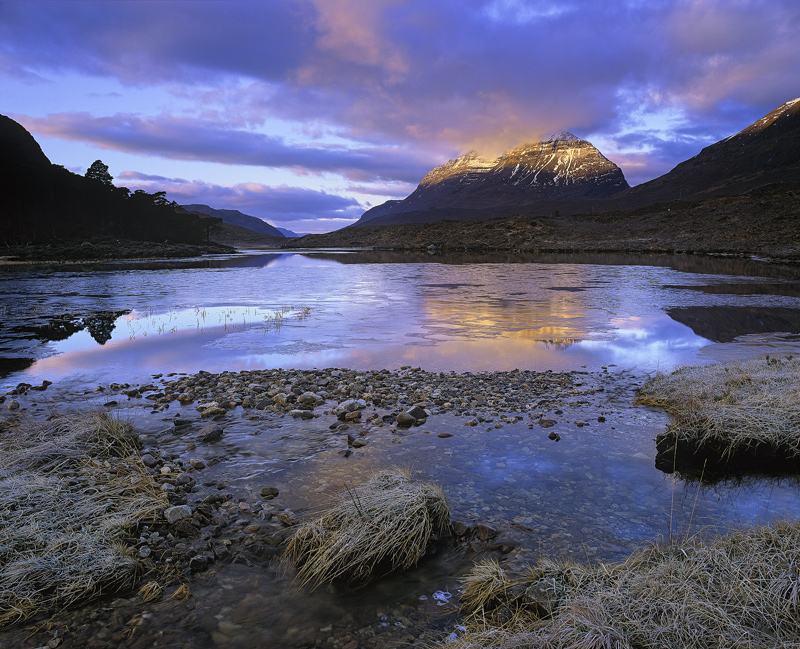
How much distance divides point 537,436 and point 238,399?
16.9 feet

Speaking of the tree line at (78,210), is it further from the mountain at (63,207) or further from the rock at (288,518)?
→ the rock at (288,518)

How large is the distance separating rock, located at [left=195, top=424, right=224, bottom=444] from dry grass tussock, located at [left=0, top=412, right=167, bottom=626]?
2.74 ft

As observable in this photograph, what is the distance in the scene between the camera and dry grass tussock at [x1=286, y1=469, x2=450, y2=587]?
417cm

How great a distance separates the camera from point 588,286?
91.7 feet

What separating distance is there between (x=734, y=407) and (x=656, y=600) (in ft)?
16.1

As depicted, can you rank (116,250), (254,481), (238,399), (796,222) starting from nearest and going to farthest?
(254,481), (238,399), (796,222), (116,250)

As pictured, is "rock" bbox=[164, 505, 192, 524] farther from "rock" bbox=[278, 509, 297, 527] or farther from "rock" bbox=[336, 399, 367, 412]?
"rock" bbox=[336, 399, 367, 412]

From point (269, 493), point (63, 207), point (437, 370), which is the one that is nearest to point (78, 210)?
point (63, 207)

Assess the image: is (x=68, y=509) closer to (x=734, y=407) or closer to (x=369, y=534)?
(x=369, y=534)

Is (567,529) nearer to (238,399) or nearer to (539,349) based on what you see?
(238,399)

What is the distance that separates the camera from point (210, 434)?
692cm

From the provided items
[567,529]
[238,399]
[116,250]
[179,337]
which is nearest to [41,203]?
[116,250]

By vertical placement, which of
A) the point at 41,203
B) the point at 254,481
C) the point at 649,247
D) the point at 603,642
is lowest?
the point at 254,481

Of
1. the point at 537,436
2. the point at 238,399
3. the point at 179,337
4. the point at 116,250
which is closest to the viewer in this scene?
the point at 537,436
